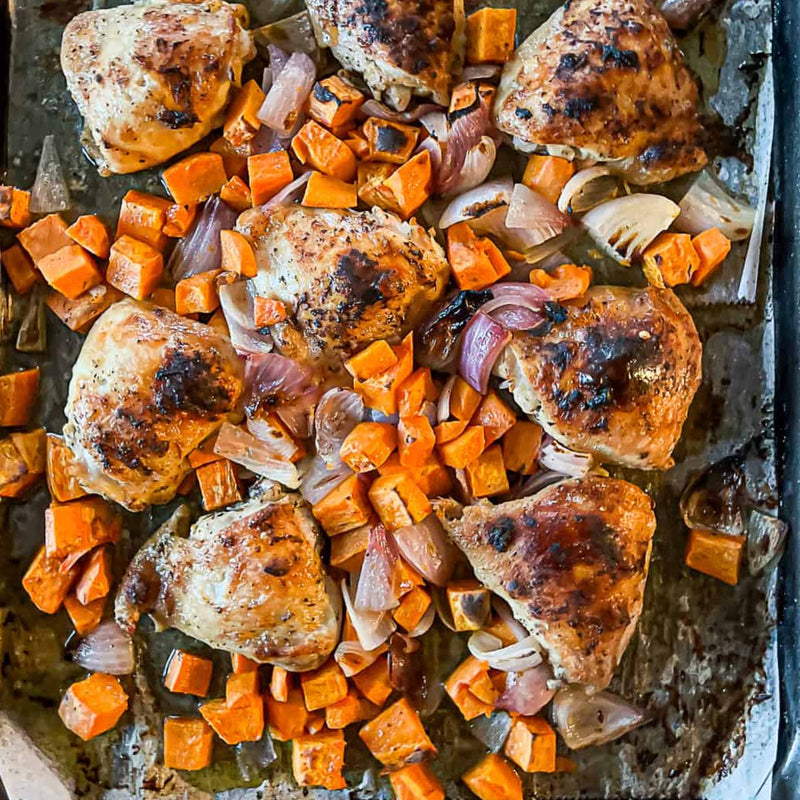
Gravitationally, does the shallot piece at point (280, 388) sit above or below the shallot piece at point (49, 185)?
below

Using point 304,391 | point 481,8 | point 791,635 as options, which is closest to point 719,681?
point 791,635

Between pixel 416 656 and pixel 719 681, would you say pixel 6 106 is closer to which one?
pixel 416 656

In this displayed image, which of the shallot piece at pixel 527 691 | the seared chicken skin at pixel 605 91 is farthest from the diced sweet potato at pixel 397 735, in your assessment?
the seared chicken skin at pixel 605 91

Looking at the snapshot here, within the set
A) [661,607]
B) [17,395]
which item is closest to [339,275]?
[17,395]

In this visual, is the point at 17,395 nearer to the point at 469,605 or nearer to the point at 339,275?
the point at 339,275

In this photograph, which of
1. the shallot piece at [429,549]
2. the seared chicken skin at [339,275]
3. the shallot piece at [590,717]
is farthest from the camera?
the shallot piece at [590,717]

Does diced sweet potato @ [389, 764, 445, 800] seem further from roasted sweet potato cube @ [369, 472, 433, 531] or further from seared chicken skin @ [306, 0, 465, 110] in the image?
seared chicken skin @ [306, 0, 465, 110]

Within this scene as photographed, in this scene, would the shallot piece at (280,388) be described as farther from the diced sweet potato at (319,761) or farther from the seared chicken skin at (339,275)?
the diced sweet potato at (319,761)
